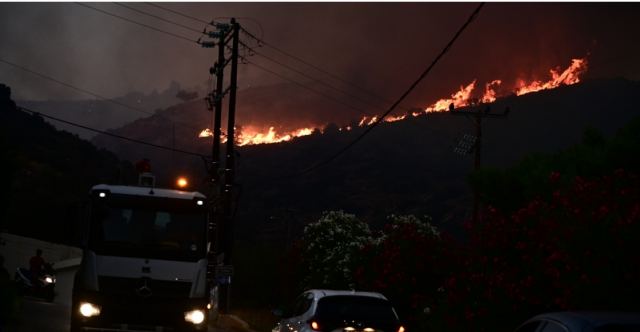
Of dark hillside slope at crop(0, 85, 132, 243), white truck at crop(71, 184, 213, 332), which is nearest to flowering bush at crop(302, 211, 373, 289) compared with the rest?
white truck at crop(71, 184, 213, 332)

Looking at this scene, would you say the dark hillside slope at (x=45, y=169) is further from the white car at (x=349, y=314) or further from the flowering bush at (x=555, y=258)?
the white car at (x=349, y=314)

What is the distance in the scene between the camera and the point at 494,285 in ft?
55.4

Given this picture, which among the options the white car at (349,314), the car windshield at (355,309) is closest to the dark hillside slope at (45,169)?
the white car at (349,314)

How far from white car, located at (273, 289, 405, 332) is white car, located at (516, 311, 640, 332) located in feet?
17.7

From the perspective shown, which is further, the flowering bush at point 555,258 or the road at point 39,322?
the road at point 39,322

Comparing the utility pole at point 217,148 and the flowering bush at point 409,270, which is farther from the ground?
the utility pole at point 217,148

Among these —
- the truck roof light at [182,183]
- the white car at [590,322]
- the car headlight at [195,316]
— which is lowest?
the car headlight at [195,316]

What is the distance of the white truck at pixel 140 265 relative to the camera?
1689cm

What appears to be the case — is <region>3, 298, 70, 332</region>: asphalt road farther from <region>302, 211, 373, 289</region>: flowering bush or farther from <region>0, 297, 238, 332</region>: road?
<region>302, 211, 373, 289</region>: flowering bush

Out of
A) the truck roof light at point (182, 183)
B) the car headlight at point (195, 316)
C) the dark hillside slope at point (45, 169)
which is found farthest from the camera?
the dark hillside slope at point (45, 169)

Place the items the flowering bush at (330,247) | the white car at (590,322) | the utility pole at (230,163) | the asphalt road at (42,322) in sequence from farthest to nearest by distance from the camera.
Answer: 1. the utility pole at (230,163)
2. the flowering bush at (330,247)
3. the asphalt road at (42,322)
4. the white car at (590,322)

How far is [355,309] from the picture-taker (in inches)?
566

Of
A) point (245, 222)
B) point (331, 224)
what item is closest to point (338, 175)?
point (245, 222)

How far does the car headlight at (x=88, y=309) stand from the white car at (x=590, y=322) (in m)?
10.1
